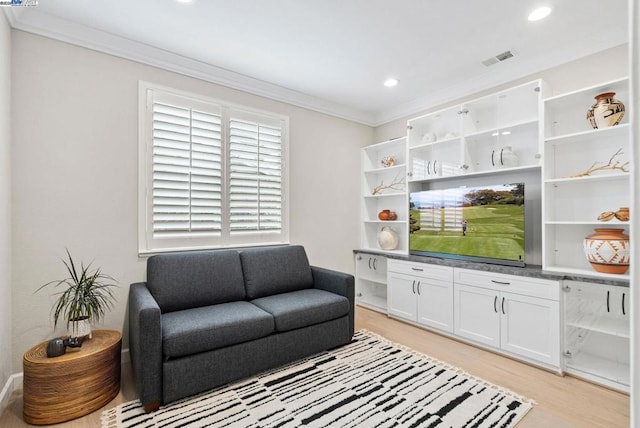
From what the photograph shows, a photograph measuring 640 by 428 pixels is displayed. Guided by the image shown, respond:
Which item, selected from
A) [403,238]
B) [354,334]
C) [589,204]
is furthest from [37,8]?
[589,204]

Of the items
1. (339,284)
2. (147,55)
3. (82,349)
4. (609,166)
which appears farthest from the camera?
(339,284)

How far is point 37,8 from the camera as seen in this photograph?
2.39 metres

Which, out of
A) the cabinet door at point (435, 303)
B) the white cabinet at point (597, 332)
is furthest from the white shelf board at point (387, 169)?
the white cabinet at point (597, 332)

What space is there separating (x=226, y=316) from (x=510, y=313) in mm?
2451

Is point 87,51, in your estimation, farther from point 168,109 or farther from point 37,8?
point 168,109

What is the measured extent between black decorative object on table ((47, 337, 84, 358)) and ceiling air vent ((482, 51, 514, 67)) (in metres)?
4.12

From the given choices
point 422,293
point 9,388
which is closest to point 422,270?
point 422,293

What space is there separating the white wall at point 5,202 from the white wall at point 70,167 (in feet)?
0.22

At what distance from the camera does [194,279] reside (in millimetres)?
2859

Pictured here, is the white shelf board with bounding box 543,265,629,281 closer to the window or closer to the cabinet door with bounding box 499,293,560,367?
the cabinet door with bounding box 499,293,560,367

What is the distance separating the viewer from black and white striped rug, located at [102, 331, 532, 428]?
2.05 meters

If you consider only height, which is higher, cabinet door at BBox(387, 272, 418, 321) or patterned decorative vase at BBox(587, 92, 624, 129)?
patterned decorative vase at BBox(587, 92, 624, 129)

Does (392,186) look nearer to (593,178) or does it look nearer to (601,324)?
(593,178)

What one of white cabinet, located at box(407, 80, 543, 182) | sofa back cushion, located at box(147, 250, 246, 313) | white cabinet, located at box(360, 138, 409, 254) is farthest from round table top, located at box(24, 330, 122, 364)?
white cabinet, located at box(407, 80, 543, 182)
